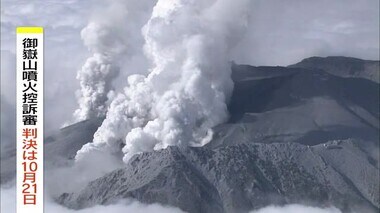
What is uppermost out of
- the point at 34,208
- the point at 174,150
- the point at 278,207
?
the point at 34,208

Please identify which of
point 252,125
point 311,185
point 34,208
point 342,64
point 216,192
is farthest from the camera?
point 342,64

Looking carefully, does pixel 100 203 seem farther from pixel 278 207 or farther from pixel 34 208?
pixel 34 208

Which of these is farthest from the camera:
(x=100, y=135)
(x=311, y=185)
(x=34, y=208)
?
(x=100, y=135)

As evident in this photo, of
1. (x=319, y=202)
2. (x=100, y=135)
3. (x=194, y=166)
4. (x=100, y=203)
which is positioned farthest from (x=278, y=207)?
(x=100, y=135)

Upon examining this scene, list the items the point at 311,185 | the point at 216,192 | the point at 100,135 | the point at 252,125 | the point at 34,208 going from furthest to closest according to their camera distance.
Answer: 1. the point at 252,125
2. the point at 100,135
3. the point at 311,185
4. the point at 216,192
5. the point at 34,208

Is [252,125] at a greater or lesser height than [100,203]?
greater

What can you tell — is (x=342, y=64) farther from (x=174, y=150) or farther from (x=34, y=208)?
(x=34, y=208)

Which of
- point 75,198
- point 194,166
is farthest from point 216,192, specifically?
point 75,198

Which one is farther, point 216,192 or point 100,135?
point 100,135

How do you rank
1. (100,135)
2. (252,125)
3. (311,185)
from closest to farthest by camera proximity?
(311,185), (100,135), (252,125)
